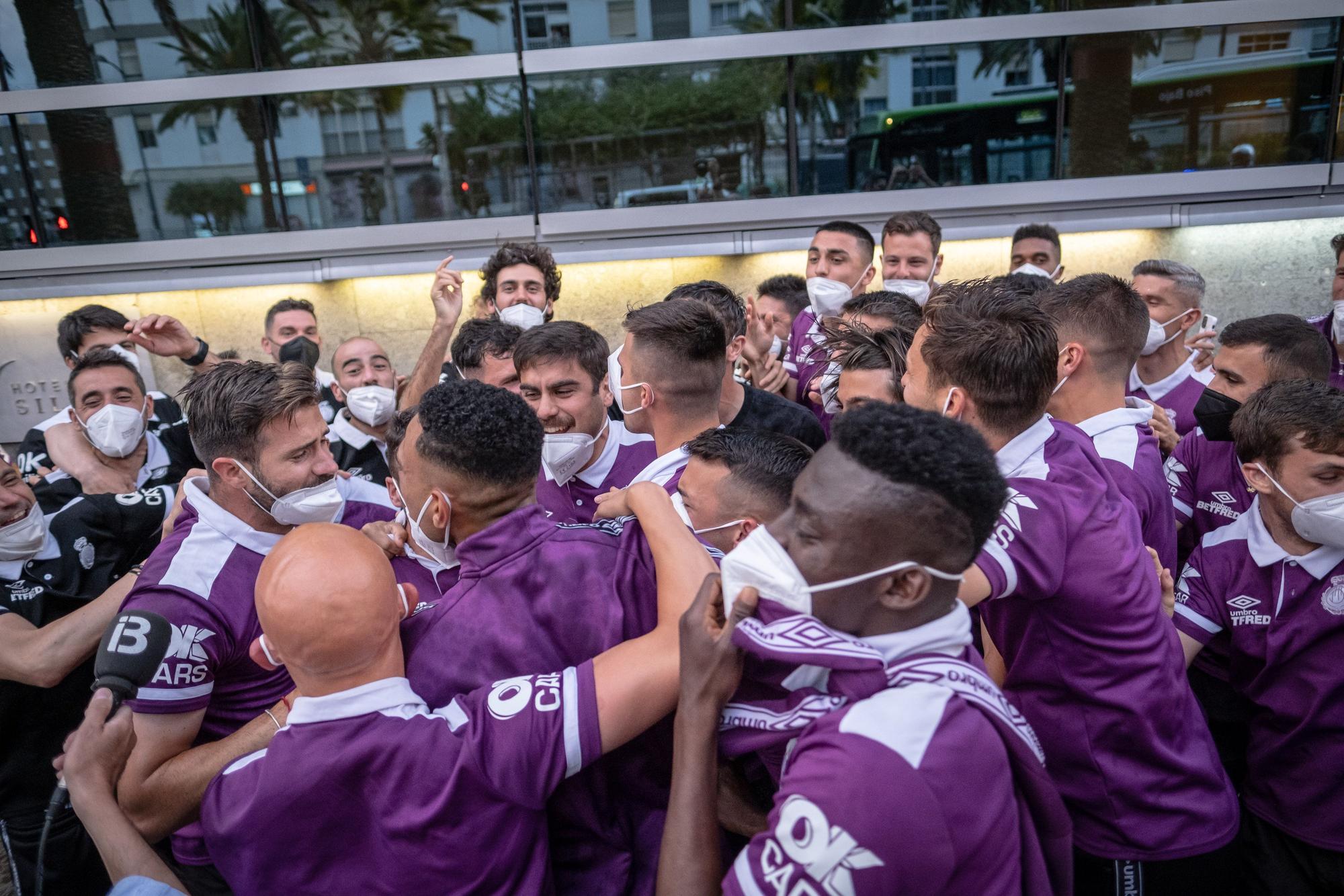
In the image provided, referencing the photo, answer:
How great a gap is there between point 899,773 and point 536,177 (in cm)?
845

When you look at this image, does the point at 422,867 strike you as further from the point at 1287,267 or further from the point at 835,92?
the point at 1287,267

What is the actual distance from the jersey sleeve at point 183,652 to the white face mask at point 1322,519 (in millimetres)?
3171

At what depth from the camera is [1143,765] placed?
204cm

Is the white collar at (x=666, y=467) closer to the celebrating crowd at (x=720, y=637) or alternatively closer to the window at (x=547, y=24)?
the celebrating crowd at (x=720, y=637)

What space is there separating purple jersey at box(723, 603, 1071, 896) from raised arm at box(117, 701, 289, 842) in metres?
1.42

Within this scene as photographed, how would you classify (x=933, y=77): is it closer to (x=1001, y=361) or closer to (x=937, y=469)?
(x=1001, y=361)

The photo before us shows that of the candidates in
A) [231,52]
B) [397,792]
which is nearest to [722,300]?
[397,792]

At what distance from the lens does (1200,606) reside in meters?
2.66

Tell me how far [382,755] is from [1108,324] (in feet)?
8.89

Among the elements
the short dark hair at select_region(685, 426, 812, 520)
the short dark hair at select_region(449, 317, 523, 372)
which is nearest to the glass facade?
the short dark hair at select_region(449, 317, 523, 372)

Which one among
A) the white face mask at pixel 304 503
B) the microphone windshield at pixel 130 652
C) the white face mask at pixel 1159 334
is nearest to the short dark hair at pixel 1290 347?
the white face mask at pixel 1159 334

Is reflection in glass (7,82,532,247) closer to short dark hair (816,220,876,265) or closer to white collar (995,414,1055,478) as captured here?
short dark hair (816,220,876,265)

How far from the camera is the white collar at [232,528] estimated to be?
2545mm

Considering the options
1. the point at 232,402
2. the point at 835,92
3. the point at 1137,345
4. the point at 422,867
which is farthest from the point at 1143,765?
the point at 835,92
